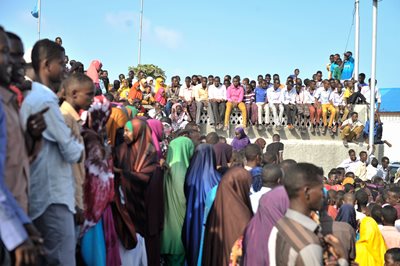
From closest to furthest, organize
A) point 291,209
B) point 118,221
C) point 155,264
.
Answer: point 291,209 → point 118,221 → point 155,264

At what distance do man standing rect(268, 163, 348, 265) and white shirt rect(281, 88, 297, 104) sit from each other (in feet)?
46.4

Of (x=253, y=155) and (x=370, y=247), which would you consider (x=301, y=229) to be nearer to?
(x=253, y=155)

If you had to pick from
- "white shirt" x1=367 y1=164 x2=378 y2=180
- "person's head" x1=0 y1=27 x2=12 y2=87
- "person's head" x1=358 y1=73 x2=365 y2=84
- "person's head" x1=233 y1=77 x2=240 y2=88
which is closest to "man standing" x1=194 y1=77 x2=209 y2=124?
"person's head" x1=233 y1=77 x2=240 y2=88

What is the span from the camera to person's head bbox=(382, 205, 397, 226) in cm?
703

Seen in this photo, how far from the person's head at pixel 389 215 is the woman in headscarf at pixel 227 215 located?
2.10 meters

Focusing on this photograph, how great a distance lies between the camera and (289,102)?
705 inches

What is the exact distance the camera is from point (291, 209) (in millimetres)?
3660

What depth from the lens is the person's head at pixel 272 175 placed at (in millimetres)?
5617

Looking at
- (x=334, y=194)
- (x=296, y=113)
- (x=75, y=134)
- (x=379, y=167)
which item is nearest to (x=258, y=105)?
(x=296, y=113)

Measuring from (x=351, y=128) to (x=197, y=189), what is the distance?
12.4m

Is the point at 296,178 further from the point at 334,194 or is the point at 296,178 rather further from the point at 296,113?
the point at 296,113

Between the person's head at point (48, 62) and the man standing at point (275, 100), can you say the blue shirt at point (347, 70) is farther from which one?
the person's head at point (48, 62)

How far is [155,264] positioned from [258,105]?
11.5 meters

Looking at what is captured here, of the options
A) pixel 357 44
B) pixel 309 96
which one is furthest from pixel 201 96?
pixel 357 44
